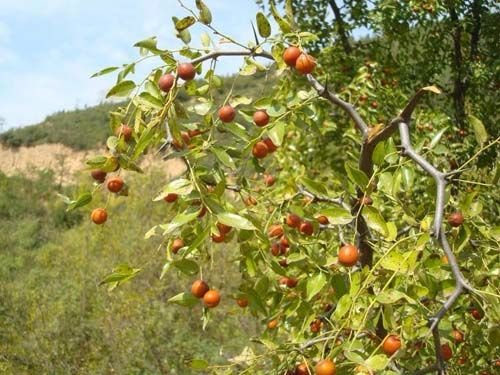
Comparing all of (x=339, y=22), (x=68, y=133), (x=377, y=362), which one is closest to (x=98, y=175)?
(x=377, y=362)

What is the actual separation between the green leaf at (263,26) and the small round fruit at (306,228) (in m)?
0.60

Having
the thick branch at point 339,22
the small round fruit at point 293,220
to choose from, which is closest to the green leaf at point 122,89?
the small round fruit at point 293,220

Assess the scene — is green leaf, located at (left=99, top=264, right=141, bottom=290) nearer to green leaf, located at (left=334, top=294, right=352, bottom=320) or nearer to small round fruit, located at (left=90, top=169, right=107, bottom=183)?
small round fruit, located at (left=90, top=169, right=107, bottom=183)

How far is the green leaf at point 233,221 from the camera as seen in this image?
49.6 inches

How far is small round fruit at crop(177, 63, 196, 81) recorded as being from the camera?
1.44 metres

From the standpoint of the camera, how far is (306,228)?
186cm

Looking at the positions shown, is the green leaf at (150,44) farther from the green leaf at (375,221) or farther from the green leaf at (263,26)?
the green leaf at (375,221)

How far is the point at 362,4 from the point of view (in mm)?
4695

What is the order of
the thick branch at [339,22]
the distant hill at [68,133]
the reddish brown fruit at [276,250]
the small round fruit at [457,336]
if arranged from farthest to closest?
1. the distant hill at [68,133]
2. the thick branch at [339,22]
3. the small round fruit at [457,336]
4. the reddish brown fruit at [276,250]

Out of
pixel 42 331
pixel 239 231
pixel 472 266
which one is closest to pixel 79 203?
pixel 239 231

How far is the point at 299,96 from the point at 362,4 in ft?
10.9

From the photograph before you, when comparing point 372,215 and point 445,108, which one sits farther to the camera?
point 445,108

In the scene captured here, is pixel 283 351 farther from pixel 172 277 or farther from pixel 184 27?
pixel 172 277

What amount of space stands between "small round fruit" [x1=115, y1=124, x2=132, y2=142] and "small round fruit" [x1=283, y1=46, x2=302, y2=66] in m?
0.46
